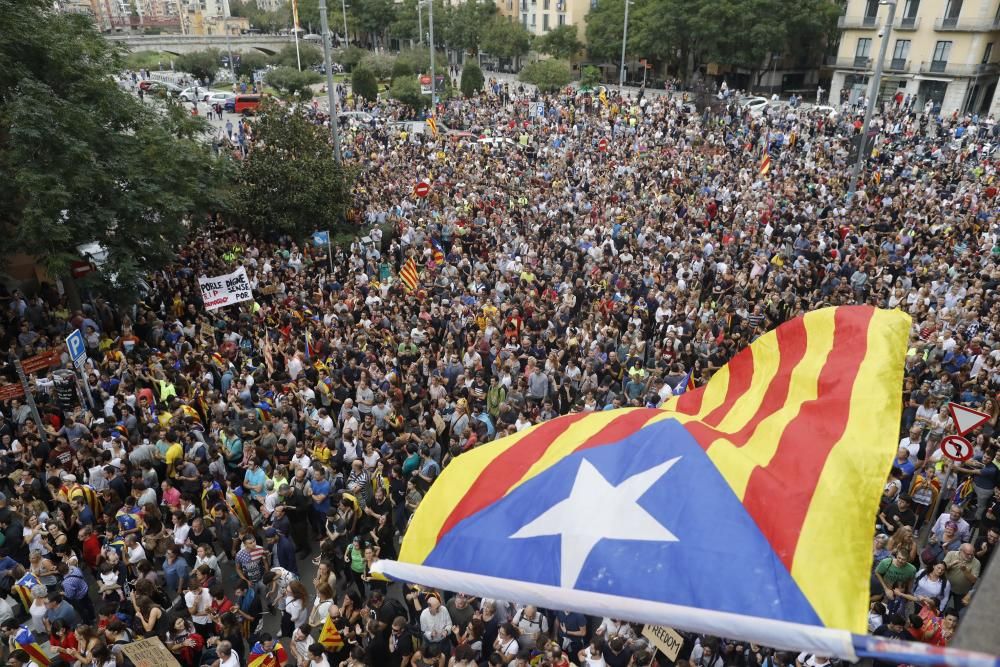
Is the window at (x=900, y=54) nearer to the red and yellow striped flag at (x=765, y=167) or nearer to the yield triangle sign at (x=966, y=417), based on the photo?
the red and yellow striped flag at (x=765, y=167)

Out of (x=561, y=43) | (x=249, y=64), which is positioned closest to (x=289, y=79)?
(x=249, y=64)

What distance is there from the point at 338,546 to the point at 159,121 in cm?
1440

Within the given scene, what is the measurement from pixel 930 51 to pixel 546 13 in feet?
149

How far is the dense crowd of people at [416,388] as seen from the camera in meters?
7.94

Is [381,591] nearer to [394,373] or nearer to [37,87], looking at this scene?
[394,373]

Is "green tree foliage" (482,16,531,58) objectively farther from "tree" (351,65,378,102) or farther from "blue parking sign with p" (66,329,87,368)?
"blue parking sign with p" (66,329,87,368)

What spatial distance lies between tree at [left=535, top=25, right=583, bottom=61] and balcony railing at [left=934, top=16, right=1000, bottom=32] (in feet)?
111

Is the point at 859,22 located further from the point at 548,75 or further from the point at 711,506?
the point at 711,506

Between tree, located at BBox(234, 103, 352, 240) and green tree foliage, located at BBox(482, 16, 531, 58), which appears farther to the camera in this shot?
green tree foliage, located at BBox(482, 16, 531, 58)

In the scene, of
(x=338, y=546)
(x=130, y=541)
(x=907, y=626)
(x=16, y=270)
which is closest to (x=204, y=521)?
(x=130, y=541)

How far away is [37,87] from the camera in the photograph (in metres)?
14.7

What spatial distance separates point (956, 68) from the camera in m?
49.2

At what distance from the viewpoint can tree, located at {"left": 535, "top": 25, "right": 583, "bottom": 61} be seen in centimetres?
7344

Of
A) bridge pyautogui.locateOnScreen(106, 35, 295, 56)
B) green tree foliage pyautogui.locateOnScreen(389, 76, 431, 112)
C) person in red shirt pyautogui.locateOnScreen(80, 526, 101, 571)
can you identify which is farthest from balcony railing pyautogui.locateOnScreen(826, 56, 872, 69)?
bridge pyautogui.locateOnScreen(106, 35, 295, 56)
